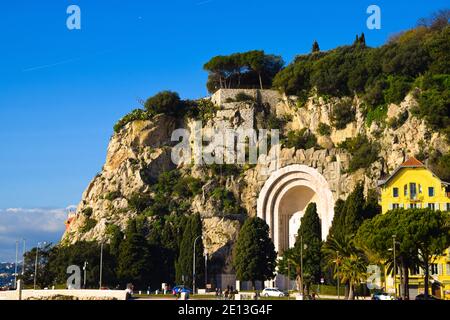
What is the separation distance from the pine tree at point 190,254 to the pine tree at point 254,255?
3957 mm

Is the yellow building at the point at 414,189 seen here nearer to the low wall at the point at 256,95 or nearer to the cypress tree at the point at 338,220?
the cypress tree at the point at 338,220

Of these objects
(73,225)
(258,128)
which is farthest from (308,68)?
(73,225)

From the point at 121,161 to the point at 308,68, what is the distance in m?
26.1

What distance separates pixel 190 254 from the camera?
88.2m

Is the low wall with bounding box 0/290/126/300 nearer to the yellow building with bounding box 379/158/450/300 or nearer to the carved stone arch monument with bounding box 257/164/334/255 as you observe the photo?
the yellow building with bounding box 379/158/450/300

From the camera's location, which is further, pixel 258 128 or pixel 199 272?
pixel 258 128

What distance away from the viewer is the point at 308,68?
104 m

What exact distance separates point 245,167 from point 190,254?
16837mm

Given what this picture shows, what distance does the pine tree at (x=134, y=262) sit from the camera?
86.9 meters

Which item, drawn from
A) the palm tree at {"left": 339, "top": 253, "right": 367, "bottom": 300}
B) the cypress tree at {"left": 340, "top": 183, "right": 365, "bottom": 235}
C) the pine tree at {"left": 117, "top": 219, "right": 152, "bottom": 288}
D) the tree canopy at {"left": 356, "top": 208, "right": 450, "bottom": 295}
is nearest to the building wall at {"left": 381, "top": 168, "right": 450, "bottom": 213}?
the cypress tree at {"left": 340, "top": 183, "right": 365, "bottom": 235}

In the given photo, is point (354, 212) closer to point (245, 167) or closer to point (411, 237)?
point (411, 237)

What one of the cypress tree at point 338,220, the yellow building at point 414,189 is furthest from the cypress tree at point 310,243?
the yellow building at point 414,189
